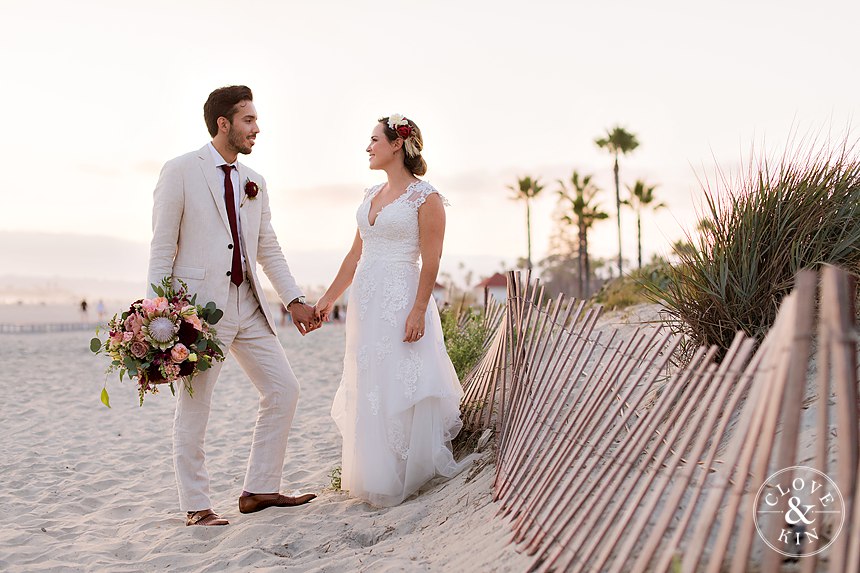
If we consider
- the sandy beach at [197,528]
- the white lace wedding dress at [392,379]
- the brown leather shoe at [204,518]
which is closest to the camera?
the sandy beach at [197,528]

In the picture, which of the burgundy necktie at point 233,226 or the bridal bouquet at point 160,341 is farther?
the burgundy necktie at point 233,226

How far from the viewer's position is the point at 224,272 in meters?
4.56

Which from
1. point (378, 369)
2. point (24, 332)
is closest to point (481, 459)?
point (378, 369)

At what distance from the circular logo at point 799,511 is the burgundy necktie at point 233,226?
3.15m

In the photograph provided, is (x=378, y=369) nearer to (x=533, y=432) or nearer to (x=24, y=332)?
(x=533, y=432)

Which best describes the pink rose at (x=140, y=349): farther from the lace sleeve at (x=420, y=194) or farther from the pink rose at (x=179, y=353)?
the lace sleeve at (x=420, y=194)

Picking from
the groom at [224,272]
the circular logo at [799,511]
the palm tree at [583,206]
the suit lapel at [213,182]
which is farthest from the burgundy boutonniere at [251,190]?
the palm tree at [583,206]

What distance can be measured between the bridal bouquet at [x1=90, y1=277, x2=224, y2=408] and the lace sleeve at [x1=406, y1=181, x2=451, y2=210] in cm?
140

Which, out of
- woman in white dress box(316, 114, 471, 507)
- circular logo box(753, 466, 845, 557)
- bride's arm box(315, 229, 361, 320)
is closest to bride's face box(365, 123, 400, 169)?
woman in white dress box(316, 114, 471, 507)

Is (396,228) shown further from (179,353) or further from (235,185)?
(179,353)

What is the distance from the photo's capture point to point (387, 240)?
4.79m

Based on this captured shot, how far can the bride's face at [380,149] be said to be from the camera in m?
4.79

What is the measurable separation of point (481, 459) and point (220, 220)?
215cm

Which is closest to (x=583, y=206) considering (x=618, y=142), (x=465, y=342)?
(x=618, y=142)
